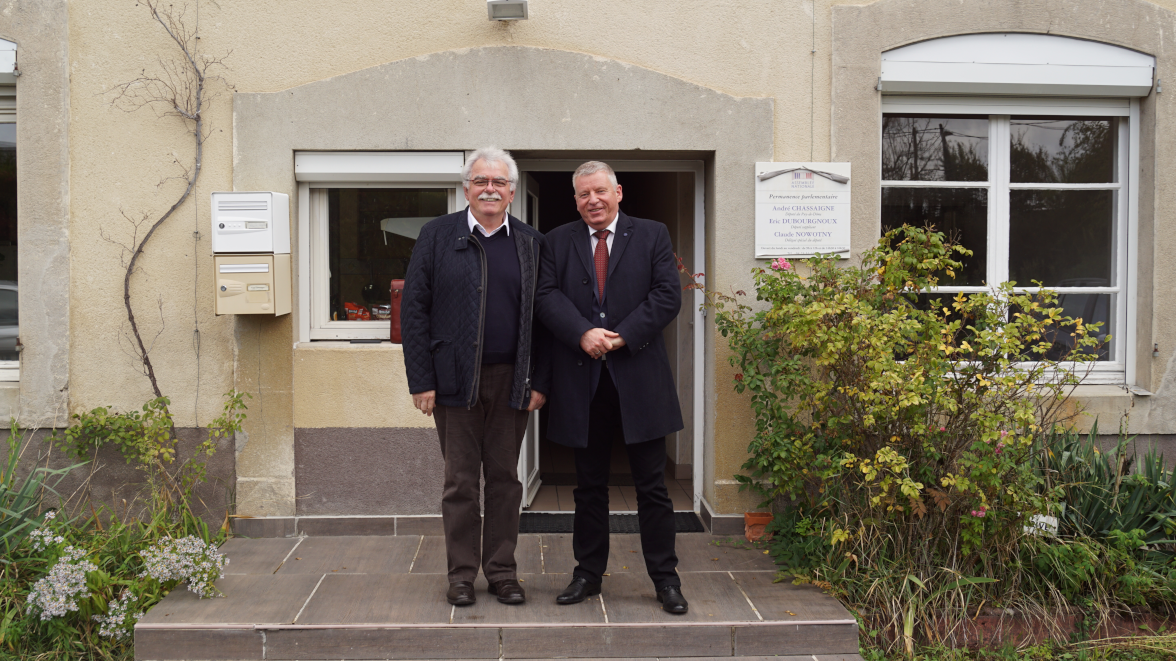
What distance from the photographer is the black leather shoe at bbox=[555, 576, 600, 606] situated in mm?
3703

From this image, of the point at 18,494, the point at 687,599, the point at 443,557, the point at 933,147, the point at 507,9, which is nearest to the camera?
the point at 687,599

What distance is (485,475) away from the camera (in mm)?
3711

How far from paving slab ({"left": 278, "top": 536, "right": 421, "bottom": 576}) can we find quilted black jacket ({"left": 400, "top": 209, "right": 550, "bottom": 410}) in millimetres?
1174

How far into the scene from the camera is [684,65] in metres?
4.72

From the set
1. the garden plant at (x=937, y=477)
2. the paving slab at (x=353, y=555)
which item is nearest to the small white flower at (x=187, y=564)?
the paving slab at (x=353, y=555)

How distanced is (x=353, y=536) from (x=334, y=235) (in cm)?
172

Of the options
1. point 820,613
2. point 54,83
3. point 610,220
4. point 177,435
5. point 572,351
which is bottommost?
point 820,613

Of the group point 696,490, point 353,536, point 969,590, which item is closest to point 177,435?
point 353,536

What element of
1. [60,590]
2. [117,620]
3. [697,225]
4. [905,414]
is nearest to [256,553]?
[117,620]

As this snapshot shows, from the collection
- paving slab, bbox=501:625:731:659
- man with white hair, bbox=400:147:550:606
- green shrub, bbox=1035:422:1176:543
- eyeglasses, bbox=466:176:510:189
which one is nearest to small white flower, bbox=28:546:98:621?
man with white hair, bbox=400:147:550:606

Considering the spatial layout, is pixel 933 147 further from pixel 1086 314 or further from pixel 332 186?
pixel 332 186

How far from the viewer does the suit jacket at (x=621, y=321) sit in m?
3.53

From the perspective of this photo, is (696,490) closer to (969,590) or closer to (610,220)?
(969,590)

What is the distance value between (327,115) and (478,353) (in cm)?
195
